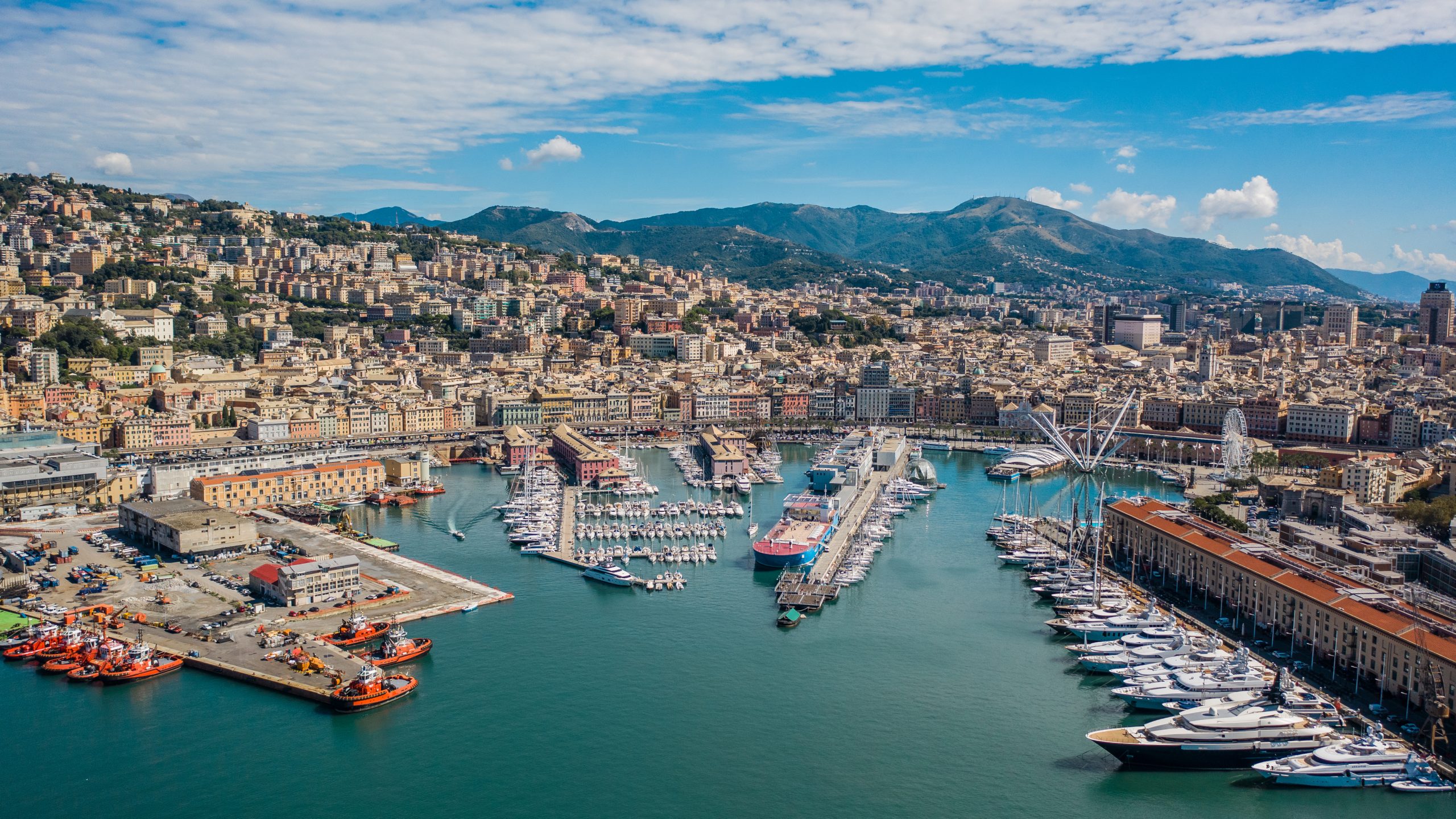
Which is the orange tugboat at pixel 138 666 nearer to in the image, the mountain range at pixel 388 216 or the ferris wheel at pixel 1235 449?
the ferris wheel at pixel 1235 449

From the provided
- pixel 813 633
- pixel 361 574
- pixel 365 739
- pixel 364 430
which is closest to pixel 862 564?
pixel 813 633

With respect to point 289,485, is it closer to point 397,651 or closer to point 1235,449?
point 397,651

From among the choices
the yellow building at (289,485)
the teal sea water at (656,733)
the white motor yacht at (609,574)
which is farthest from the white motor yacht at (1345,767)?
the yellow building at (289,485)

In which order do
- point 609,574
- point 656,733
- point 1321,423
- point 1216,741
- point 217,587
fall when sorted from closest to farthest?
1. point 1216,741
2. point 656,733
3. point 217,587
4. point 609,574
5. point 1321,423

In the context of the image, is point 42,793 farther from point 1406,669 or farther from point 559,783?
point 1406,669

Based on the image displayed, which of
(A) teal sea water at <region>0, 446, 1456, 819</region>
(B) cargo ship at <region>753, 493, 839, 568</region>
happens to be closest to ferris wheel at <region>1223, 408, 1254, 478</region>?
(B) cargo ship at <region>753, 493, 839, 568</region>

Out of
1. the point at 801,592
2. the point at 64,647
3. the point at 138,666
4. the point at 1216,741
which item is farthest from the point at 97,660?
the point at 1216,741
